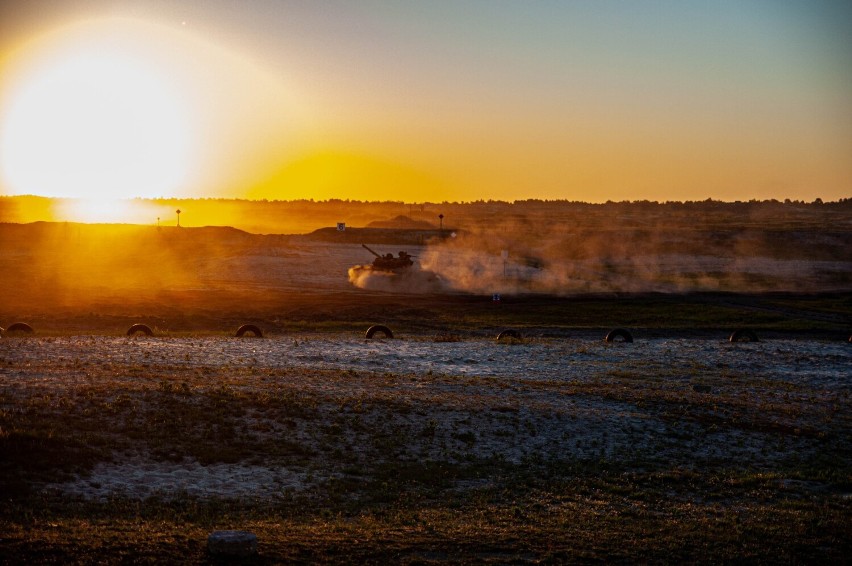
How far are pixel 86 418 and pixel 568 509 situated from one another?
12.2m

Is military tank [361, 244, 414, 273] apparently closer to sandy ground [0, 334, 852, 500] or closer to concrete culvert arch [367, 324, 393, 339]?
concrete culvert arch [367, 324, 393, 339]

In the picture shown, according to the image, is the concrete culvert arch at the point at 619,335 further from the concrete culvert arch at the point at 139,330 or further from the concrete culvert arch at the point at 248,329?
the concrete culvert arch at the point at 139,330

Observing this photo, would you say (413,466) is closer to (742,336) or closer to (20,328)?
(742,336)

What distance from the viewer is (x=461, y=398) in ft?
93.6

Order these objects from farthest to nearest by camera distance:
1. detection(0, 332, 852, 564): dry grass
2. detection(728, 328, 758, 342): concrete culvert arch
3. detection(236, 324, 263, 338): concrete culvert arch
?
detection(728, 328, 758, 342): concrete culvert arch → detection(236, 324, 263, 338): concrete culvert arch → detection(0, 332, 852, 564): dry grass

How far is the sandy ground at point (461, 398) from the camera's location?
21.8m

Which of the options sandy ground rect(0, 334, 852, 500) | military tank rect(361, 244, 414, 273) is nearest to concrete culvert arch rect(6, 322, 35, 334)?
sandy ground rect(0, 334, 852, 500)

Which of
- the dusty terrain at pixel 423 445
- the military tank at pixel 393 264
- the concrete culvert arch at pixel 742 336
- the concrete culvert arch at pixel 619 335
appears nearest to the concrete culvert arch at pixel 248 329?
the dusty terrain at pixel 423 445

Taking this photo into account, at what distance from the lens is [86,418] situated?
23.0m

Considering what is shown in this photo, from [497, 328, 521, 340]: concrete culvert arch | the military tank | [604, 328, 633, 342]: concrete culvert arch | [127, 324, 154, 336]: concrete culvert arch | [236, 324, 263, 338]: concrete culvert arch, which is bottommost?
[127, 324, 154, 336]: concrete culvert arch

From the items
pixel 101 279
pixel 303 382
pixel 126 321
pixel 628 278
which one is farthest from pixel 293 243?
pixel 303 382

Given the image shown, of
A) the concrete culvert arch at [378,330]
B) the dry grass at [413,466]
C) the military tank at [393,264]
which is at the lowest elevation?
the dry grass at [413,466]

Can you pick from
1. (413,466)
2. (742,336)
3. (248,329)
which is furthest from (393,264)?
(413,466)

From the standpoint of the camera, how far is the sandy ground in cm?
2177
